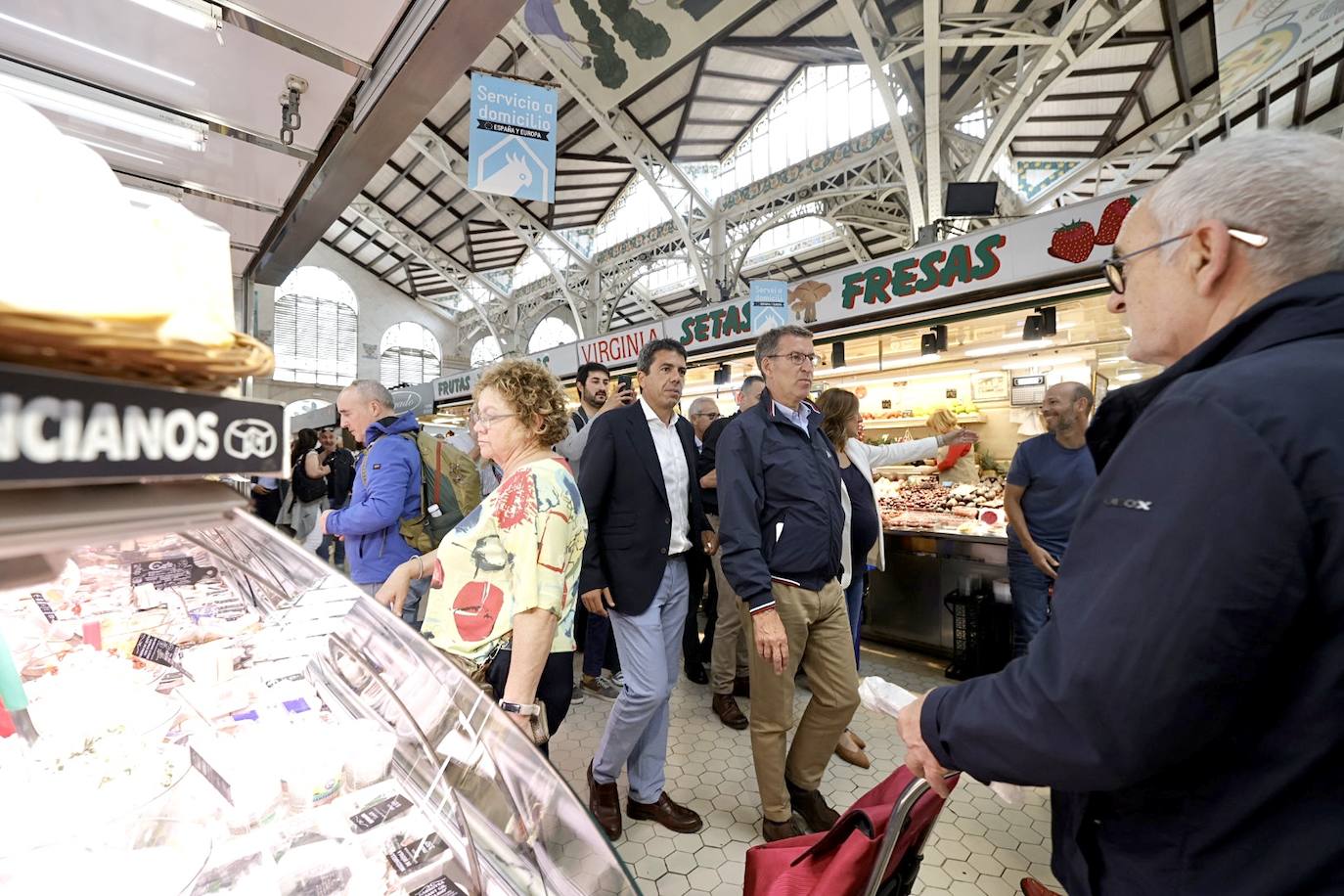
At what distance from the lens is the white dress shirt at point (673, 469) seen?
2.57 metres

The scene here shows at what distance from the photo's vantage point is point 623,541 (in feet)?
7.78

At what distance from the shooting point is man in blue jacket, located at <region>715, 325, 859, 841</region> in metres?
2.24

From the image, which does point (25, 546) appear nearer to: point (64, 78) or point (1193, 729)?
point (1193, 729)

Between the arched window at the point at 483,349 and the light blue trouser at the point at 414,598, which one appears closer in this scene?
the light blue trouser at the point at 414,598

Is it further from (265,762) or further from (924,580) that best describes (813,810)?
(924,580)

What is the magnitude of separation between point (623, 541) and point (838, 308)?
368 cm

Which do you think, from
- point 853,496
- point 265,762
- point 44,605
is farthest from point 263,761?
point 853,496

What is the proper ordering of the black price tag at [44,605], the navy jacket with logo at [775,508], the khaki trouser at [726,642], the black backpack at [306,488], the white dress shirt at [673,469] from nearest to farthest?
1. the black price tag at [44,605]
2. the navy jacket with logo at [775,508]
3. the white dress shirt at [673,469]
4. the khaki trouser at [726,642]
5. the black backpack at [306,488]

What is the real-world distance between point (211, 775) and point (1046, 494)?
11.4ft

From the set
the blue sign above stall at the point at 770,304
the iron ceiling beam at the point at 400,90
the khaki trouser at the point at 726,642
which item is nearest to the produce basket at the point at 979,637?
the khaki trouser at the point at 726,642

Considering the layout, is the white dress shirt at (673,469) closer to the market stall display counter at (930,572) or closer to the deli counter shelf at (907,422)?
the market stall display counter at (930,572)

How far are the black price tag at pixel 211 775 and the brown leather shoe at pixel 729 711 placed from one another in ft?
9.14

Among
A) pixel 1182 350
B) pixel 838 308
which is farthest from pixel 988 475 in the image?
pixel 1182 350

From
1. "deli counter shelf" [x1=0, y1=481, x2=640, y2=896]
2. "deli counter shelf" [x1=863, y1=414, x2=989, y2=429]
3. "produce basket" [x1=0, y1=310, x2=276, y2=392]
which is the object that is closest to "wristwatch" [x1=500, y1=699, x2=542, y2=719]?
"deli counter shelf" [x1=0, y1=481, x2=640, y2=896]
